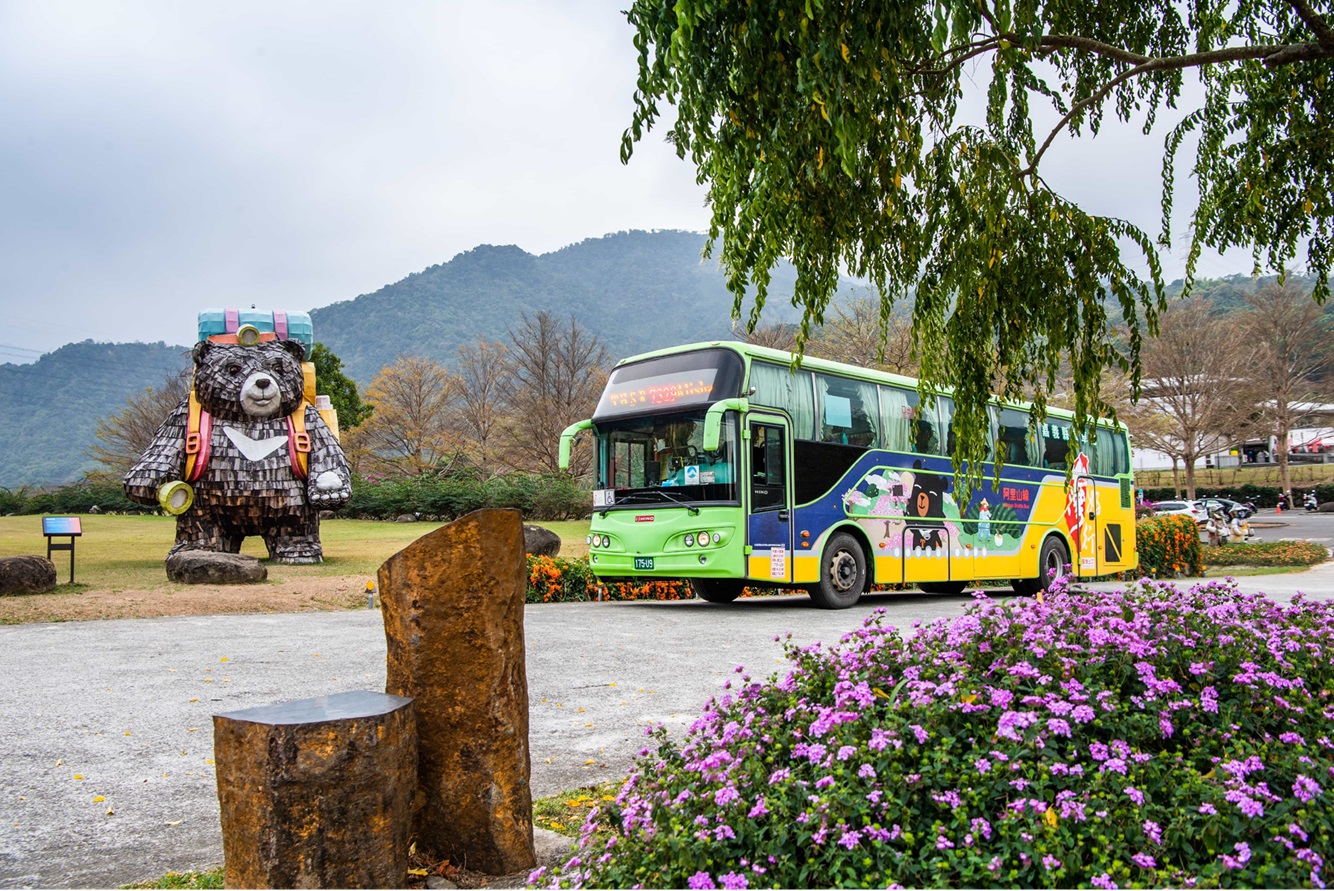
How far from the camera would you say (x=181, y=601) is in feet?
40.7

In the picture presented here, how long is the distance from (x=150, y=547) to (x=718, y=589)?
1479 centimetres

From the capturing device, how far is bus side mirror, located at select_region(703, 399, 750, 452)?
36.0 ft

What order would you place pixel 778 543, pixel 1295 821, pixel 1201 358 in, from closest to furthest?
1. pixel 1295 821
2. pixel 778 543
3. pixel 1201 358

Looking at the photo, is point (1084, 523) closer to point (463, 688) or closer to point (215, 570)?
point (215, 570)

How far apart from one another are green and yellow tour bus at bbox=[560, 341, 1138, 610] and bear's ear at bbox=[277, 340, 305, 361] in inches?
271

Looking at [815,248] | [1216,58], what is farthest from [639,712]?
[1216,58]

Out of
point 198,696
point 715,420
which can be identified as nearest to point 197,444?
point 715,420

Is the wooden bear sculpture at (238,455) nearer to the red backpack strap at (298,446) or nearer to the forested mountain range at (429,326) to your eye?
the red backpack strap at (298,446)

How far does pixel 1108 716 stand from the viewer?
3213 millimetres

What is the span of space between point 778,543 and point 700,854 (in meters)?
9.64

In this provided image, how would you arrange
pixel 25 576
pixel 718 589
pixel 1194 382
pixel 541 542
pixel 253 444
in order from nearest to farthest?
1. pixel 25 576
2. pixel 718 589
3. pixel 253 444
4. pixel 541 542
5. pixel 1194 382

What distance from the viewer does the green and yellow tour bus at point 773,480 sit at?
1195 centimetres

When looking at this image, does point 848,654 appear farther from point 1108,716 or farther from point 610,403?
point 610,403

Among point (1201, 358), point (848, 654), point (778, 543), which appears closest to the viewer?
point (848, 654)
